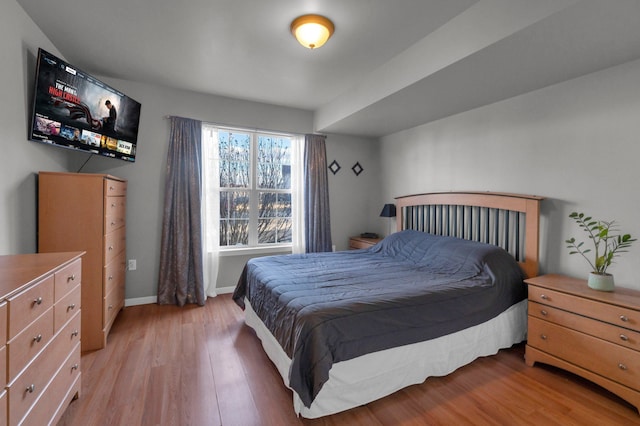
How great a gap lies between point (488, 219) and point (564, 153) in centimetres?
84

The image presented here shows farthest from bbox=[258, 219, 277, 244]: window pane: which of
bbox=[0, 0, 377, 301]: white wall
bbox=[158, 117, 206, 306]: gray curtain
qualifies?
bbox=[158, 117, 206, 306]: gray curtain

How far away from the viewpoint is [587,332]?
194 centimetres

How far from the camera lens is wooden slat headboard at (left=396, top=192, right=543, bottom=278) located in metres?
2.56

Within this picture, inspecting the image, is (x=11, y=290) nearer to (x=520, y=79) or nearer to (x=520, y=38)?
(x=520, y=38)

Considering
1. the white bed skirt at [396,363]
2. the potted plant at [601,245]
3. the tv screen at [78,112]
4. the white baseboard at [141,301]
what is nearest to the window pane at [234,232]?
the white baseboard at [141,301]

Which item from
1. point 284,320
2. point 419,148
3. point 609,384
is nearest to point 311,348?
point 284,320

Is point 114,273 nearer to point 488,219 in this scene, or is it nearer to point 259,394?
point 259,394

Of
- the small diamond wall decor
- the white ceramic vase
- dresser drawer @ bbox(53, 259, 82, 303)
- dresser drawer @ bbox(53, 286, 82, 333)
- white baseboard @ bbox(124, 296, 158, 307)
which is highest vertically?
the small diamond wall decor

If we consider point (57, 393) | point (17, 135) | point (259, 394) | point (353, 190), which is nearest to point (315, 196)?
point (353, 190)

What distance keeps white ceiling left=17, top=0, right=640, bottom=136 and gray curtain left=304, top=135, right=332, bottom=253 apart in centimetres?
104

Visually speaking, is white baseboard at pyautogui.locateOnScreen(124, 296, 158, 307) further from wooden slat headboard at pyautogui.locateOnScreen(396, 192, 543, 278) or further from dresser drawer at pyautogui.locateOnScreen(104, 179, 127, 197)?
wooden slat headboard at pyautogui.locateOnScreen(396, 192, 543, 278)

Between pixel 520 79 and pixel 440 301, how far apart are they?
1908mm

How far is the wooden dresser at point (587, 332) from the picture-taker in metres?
1.75

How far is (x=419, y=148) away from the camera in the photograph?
3.88 metres
